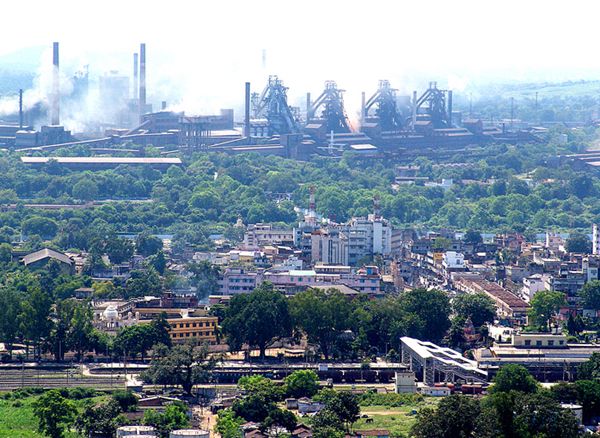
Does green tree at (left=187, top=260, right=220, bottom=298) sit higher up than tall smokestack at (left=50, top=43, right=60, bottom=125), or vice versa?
tall smokestack at (left=50, top=43, right=60, bottom=125)

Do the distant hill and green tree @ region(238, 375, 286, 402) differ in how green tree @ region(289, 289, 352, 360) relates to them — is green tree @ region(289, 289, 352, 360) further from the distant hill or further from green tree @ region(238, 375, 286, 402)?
the distant hill

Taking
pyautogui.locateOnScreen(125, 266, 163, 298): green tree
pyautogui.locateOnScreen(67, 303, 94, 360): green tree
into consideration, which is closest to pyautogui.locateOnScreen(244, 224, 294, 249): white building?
pyautogui.locateOnScreen(125, 266, 163, 298): green tree

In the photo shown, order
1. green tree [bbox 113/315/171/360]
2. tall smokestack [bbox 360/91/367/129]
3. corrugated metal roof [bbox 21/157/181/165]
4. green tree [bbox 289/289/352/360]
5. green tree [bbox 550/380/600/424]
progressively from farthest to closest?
1. tall smokestack [bbox 360/91/367/129]
2. corrugated metal roof [bbox 21/157/181/165]
3. green tree [bbox 289/289/352/360]
4. green tree [bbox 113/315/171/360]
5. green tree [bbox 550/380/600/424]

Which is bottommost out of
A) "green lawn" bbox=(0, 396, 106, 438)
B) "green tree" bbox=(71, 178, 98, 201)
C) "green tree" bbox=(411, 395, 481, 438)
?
"green lawn" bbox=(0, 396, 106, 438)

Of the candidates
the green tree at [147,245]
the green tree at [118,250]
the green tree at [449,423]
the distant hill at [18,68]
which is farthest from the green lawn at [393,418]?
the distant hill at [18,68]

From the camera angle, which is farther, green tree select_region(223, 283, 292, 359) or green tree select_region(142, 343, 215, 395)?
green tree select_region(223, 283, 292, 359)

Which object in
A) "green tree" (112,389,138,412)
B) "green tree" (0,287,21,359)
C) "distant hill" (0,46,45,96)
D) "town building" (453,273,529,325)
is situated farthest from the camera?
"distant hill" (0,46,45,96)
